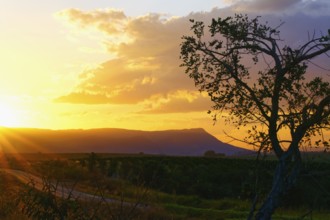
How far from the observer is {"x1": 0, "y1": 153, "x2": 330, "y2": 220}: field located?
1110 cm

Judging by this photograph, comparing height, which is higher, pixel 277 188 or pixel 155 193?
pixel 277 188

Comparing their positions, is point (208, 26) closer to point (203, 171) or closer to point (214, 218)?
point (214, 218)

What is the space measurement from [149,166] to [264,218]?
4651cm

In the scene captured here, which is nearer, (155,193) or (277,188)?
(277,188)

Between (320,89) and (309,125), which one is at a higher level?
(320,89)

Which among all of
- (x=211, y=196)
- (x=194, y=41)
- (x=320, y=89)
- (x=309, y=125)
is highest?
(x=194, y=41)

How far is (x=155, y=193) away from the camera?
3881cm

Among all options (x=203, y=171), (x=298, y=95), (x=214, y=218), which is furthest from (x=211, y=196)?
(x=298, y=95)

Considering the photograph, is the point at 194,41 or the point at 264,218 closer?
the point at 264,218

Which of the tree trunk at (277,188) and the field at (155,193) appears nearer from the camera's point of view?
the field at (155,193)

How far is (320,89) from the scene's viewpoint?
12.4 metres

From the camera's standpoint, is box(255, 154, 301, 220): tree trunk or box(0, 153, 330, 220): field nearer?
box(0, 153, 330, 220): field

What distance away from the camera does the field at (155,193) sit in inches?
437

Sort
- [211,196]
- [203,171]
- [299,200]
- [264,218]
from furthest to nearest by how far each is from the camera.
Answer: [203,171] → [211,196] → [299,200] → [264,218]
